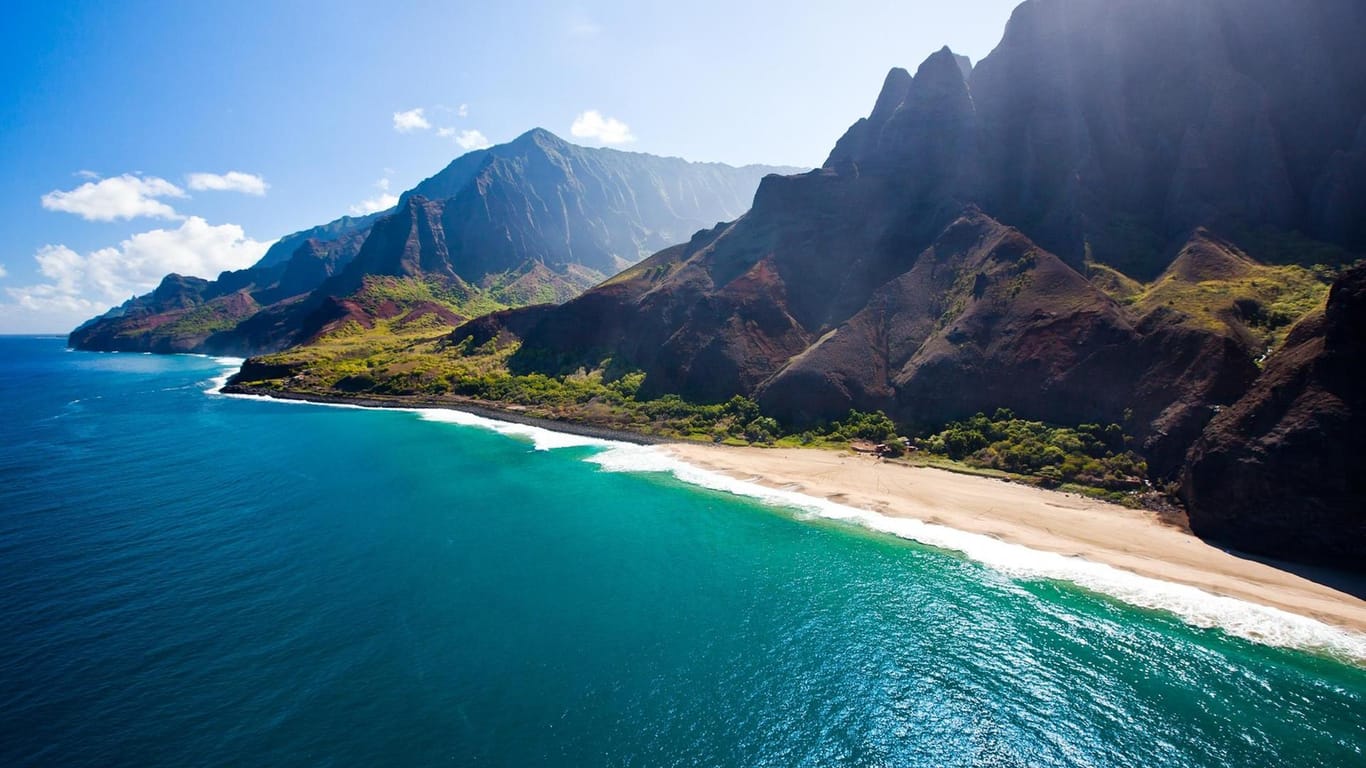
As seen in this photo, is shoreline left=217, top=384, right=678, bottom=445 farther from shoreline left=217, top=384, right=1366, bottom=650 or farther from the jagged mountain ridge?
the jagged mountain ridge

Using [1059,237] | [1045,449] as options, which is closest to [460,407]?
[1045,449]

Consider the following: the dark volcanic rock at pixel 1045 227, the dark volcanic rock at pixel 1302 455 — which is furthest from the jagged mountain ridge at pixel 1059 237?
the dark volcanic rock at pixel 1302 455

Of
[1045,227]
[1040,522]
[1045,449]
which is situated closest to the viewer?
[1040,522]

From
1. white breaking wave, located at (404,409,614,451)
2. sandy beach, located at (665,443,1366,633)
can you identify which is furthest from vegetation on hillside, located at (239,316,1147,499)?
white breaking wave, located at (404,409,614,451)

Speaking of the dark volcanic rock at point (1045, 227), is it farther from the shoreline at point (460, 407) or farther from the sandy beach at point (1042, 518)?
the shoreline at point (460, 407)

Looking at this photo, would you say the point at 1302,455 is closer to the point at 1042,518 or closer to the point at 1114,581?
the point at 1114,581

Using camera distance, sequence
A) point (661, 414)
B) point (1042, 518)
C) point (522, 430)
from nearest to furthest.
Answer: point (1042, 518)
point (661, 414)
point (522, 430)

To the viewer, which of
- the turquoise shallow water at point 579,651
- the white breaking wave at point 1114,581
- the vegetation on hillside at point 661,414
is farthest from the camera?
the vegetation on hillside at point 661,414
